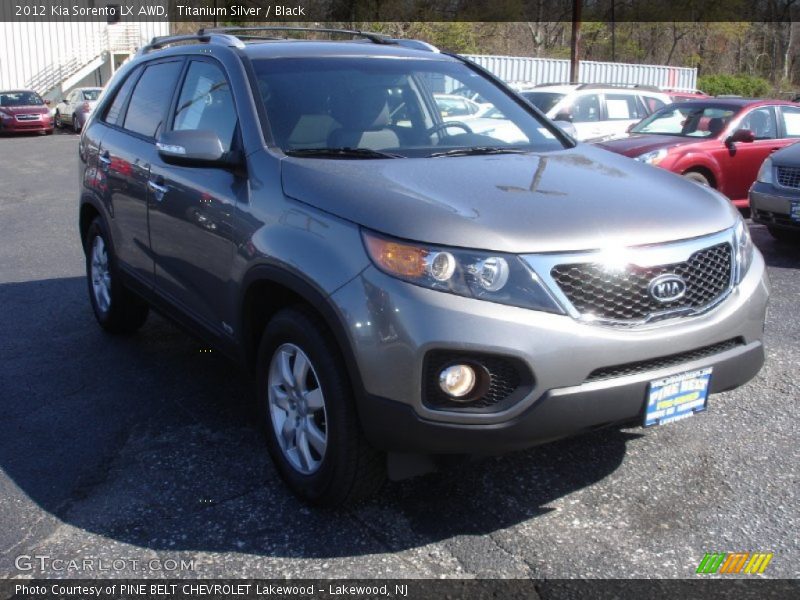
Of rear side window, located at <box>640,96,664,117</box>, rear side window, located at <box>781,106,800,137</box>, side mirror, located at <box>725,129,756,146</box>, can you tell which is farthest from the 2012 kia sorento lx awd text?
rear side window, located at <box>640,96,664,117</box>

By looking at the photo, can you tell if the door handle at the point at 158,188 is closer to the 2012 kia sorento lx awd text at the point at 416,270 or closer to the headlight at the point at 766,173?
the 2012 kia sorento lx awd text at the point at 416,270

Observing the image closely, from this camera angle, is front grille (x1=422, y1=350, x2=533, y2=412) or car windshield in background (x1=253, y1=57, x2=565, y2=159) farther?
car windshield in background (x1=253, y1=57, x2=565, y2=159)

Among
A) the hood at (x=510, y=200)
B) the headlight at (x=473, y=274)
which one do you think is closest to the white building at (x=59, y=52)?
the hood at (x=510, y=200)

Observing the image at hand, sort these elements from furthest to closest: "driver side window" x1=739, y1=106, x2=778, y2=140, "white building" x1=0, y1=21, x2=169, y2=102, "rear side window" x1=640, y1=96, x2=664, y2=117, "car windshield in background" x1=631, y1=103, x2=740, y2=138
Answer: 1. "white building" x1=0, y1=21, x2=169, y2=102
2. "rear side window" x1=640, y1=96, x2=664, y2=117
3. "driver side window" x1=739, y1=106, x2=778, y2=140
4. "car windshield in background" x1=631, y1=103, x2=740, y2=138

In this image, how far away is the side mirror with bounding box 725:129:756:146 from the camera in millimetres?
A: 9930

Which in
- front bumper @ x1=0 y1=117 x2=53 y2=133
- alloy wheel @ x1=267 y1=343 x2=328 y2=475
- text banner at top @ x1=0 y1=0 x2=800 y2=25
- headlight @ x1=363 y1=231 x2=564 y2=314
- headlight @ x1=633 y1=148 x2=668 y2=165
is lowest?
front bumper @ x1=0 y1=117 x2=53 y2=133

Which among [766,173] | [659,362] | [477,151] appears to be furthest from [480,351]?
[766,173]

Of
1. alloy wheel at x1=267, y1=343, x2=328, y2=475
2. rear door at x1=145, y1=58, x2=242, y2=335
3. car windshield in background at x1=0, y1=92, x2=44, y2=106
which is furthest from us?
car windshield in background at x1=0, y1=92, x2=44, y2=106

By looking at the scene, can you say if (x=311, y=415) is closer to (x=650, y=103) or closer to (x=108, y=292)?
(x=108, y=292)

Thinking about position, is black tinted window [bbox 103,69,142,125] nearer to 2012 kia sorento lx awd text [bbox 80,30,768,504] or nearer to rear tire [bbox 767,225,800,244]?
2012 kia sorento lx awd text [bbox 80,30,768,504]

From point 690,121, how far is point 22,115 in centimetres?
2512

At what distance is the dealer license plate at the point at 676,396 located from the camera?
2938 mm

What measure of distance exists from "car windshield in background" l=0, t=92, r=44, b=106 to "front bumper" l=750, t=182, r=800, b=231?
91.8ft

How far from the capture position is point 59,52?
41.5 metres
